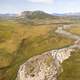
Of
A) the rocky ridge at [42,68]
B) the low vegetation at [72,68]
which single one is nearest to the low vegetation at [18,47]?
the rocky ridge at [42,68]

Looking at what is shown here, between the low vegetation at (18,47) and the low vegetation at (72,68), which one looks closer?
the low vegetation at (72,68)

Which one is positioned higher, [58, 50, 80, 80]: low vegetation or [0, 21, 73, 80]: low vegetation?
[58, 50, 80, 80]: low vegetation

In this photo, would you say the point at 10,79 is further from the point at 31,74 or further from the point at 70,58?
the point at 70,58

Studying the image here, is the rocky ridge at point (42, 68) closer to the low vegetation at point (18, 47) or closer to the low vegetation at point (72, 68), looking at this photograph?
the low vegetation at point (72, 68)

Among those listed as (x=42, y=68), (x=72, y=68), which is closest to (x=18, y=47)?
(x=42, y=68)

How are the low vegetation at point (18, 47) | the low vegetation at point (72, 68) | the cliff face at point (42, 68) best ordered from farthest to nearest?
the low vegetation at point (18, 47), the cliff face at point (42, 68), the low vegetation at point (72, 68)

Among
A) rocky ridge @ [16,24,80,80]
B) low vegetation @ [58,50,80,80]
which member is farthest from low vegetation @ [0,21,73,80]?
low vegetation @ [58,50,80,80]

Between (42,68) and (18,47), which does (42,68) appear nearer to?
(42,68)

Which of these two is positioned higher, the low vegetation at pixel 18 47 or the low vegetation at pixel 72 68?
the low vegetation at pixel 72 68

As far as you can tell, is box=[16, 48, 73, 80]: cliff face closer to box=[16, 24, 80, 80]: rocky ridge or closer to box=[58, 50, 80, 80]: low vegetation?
box=[16, 24, 80, 80]: rocky ridge
